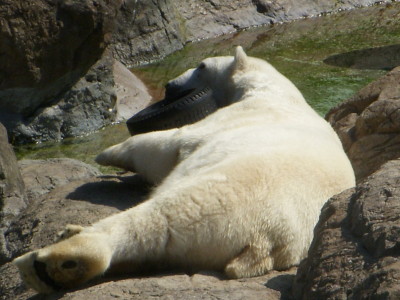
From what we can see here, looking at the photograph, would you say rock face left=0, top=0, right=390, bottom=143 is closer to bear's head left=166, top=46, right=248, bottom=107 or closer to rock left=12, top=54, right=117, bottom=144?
rock left=12, top=54, right=117, bottom=144

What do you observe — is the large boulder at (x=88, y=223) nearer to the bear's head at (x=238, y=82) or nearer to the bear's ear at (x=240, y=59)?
the bear's head at (x=238, y=82)

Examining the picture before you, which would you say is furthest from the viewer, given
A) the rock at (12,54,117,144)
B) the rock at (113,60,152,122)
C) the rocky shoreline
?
the rock at (113,60,152,122)

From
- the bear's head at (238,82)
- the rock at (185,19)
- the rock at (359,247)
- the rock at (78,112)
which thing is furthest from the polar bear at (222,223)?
the rock at (185,19)

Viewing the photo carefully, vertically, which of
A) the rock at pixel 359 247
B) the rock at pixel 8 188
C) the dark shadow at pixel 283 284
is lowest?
the dark shadow at pixel 283 284

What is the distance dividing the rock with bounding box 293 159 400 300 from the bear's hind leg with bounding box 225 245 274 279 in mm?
463

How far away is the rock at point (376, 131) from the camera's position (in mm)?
5414

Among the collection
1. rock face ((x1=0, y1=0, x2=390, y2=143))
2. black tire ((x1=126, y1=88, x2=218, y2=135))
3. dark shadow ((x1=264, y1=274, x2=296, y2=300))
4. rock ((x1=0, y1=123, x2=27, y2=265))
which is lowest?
dark shadow ((x1=264, y1=274, x2=296, y2=300))

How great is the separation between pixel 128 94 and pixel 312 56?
3153 millimetres

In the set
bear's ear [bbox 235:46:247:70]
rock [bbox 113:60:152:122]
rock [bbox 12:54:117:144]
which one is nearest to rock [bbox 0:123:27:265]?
bear's ear [bbox 235:46:247:70]

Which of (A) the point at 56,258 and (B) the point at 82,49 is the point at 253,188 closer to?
(A) the point at 56,258

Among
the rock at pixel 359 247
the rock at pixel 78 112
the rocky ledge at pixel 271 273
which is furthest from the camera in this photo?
the rock at pixel 78 112

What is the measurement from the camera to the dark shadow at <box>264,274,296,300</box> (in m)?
3.14

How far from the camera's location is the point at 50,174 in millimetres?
5551

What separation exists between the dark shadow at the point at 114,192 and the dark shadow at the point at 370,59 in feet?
20.5
